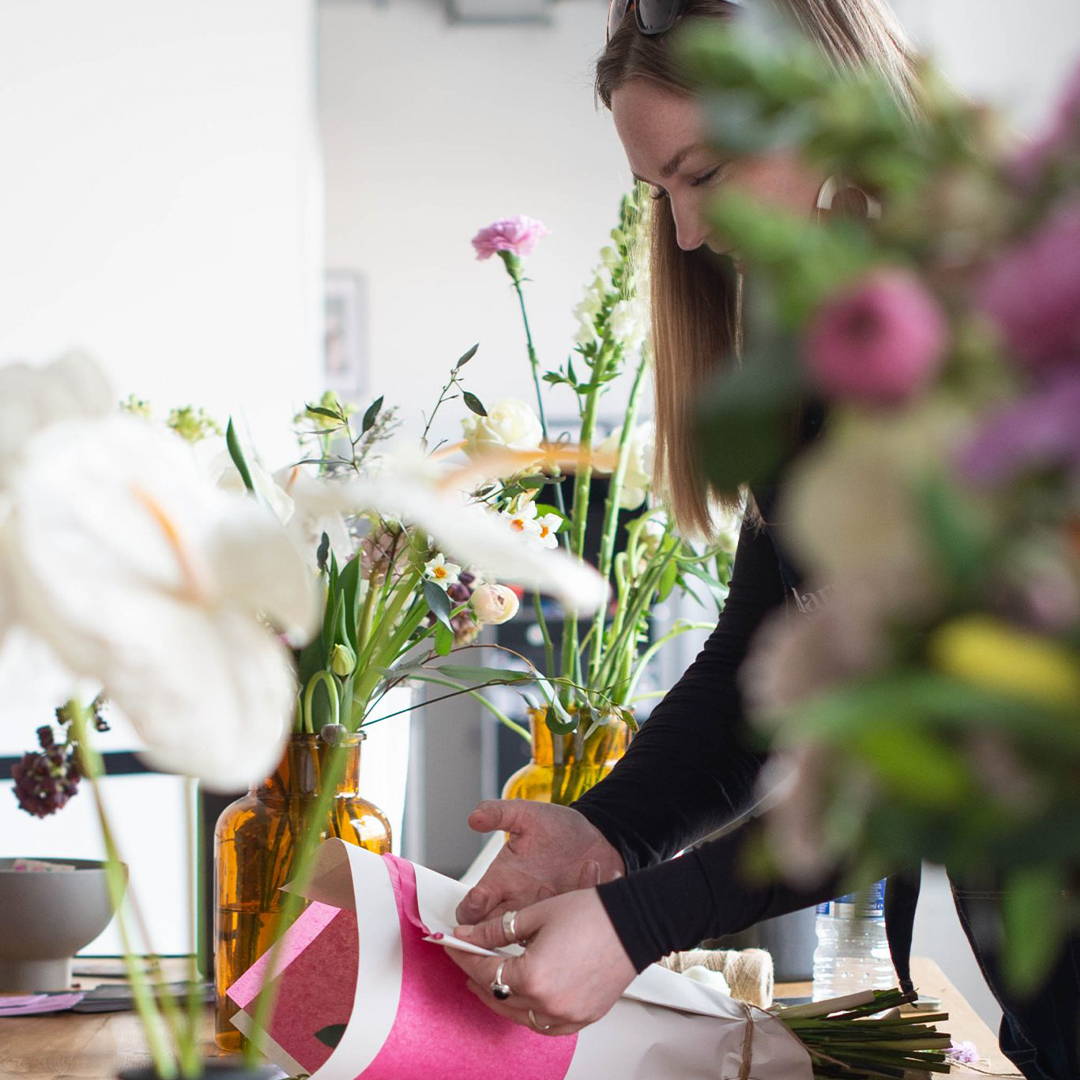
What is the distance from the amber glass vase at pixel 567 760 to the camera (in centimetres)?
116

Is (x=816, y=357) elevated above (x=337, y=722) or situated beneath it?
elevated above

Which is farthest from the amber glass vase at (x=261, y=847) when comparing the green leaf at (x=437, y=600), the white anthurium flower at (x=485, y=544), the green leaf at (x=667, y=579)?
the white anthurium flower at (x=485, y=544)

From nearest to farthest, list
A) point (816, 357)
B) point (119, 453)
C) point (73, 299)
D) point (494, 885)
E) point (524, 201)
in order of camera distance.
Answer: point (816, 357)
point (119, 453)
point (494, 885)
point (73, 299)
point (524, 201)

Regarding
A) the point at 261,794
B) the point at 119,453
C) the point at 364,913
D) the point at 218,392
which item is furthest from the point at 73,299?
the point at 119,453

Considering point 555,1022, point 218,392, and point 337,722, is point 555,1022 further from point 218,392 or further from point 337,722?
point 218,392

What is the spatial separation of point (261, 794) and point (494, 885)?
20cm

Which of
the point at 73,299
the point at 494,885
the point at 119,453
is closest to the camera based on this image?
the point at 119,453

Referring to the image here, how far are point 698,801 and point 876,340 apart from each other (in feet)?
2.82

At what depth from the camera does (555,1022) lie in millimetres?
731

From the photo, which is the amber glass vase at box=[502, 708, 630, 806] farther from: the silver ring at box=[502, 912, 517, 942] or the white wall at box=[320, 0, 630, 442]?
the white wall at box=[320, 0, 630, 442]

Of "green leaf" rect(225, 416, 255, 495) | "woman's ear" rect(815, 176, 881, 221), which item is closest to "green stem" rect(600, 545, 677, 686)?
"woman's ear" rect(815, 176, 881, 221)

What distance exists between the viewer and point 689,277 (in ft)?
4.29

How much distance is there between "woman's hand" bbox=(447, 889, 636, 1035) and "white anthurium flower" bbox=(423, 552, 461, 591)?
28 centimetres

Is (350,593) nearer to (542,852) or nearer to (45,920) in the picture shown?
(542,852)
